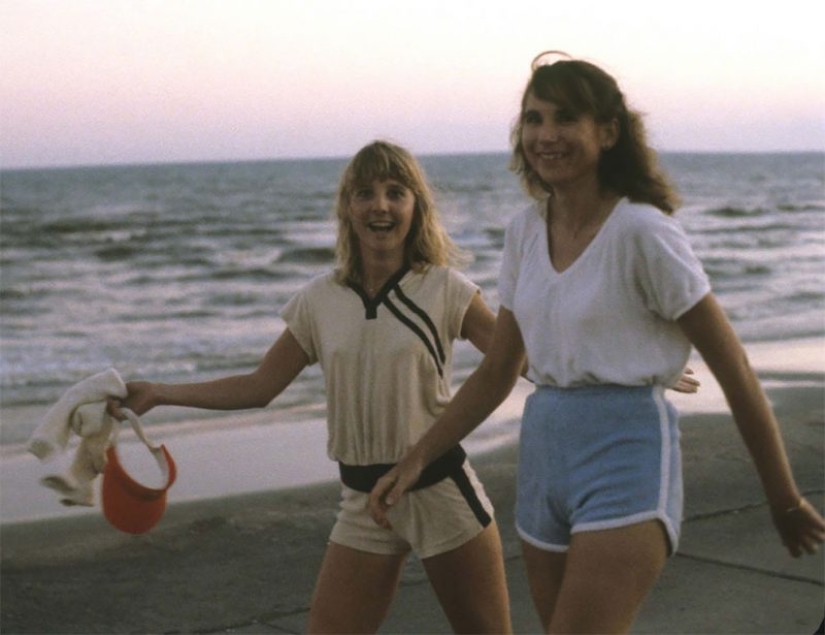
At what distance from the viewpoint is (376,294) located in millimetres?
3854

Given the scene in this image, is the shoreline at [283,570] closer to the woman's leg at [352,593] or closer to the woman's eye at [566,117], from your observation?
→ the woman's leg at [352,593]

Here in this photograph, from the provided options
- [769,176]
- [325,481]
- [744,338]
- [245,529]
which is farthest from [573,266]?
[769,176]

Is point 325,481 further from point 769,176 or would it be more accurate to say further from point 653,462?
point 769,176

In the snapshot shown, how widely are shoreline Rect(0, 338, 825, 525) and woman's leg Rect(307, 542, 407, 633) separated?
415 cm

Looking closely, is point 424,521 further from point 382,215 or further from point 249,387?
point 382,215

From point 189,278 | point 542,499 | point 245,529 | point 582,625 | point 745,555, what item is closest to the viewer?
point 582,625

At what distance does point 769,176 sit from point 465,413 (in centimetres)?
9283

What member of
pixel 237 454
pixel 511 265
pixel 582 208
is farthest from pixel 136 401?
pixel 237 454

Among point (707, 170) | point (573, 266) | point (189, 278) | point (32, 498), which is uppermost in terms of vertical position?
point (573, 266)

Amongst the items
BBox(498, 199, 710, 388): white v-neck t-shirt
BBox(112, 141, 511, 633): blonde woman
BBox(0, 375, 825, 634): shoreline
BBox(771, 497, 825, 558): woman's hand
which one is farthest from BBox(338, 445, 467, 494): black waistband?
BBox(0, 375, 825, 634): shoreline

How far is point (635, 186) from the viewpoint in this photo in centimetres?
312

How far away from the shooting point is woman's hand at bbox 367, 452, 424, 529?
138 inches

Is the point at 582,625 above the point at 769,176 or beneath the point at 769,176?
above

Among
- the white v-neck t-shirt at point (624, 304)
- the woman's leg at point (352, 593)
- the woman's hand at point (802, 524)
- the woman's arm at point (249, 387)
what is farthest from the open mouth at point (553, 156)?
the woman's leg at point (352, 593)
